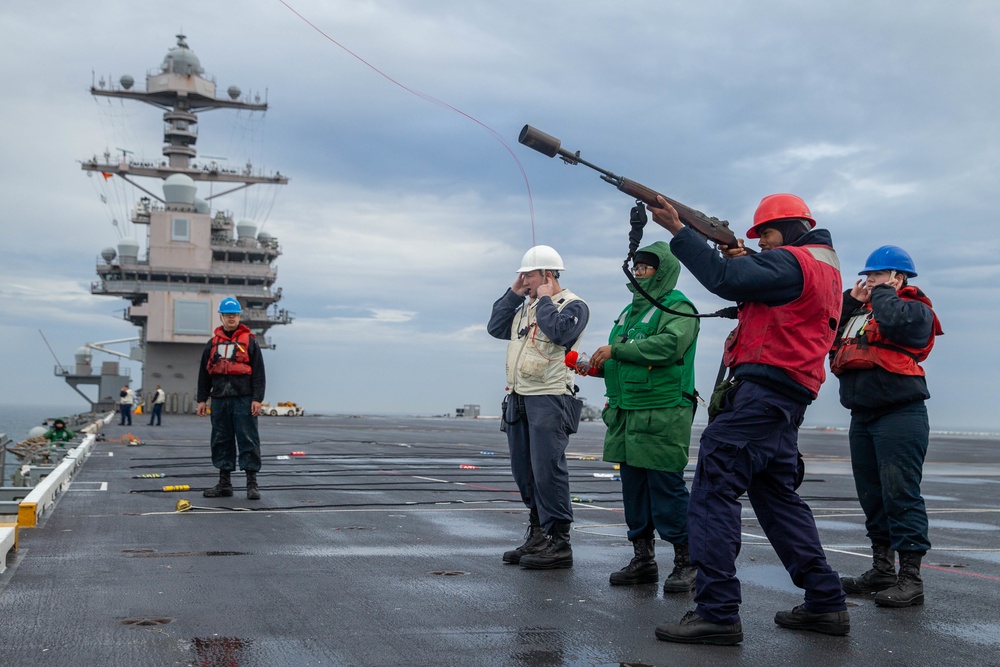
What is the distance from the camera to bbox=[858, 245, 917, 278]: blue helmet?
585cm

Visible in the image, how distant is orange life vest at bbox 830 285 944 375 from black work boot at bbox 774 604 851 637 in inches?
66.5

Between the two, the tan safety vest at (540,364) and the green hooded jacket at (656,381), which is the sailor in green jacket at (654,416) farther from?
the tan safety vest at (540,364)

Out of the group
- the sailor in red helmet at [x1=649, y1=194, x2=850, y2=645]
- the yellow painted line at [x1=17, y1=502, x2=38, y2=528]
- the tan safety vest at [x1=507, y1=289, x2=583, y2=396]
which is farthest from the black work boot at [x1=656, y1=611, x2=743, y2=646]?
the yellow painted line at [x1=17, y1=502, x2=38, y2=528]

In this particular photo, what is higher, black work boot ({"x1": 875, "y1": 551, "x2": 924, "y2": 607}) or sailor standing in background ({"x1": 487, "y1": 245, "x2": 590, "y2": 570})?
sailor standing in background ({"x1": 487, "y1": 245, "x2": 590, "y2": 570})

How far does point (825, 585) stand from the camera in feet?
15.5

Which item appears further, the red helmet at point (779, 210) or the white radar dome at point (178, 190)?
the white radar dome at point (178, 190)

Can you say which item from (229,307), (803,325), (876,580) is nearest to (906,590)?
(876,580)

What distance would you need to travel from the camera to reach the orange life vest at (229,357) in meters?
10.5

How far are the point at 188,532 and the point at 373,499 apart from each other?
126 inches

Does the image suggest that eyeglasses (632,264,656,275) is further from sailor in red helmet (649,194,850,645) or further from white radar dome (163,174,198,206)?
white radar dome (163,174,198,206)

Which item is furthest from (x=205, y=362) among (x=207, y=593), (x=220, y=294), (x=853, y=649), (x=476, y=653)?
(x=220, y=294)

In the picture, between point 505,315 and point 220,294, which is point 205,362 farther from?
point 220,294

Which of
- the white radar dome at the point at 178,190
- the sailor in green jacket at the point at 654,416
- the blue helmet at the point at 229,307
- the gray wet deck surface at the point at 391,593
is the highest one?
the white radar dome at the point at 178,190

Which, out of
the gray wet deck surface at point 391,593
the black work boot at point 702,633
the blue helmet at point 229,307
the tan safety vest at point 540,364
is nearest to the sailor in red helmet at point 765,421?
the black work boot at point 702,633
